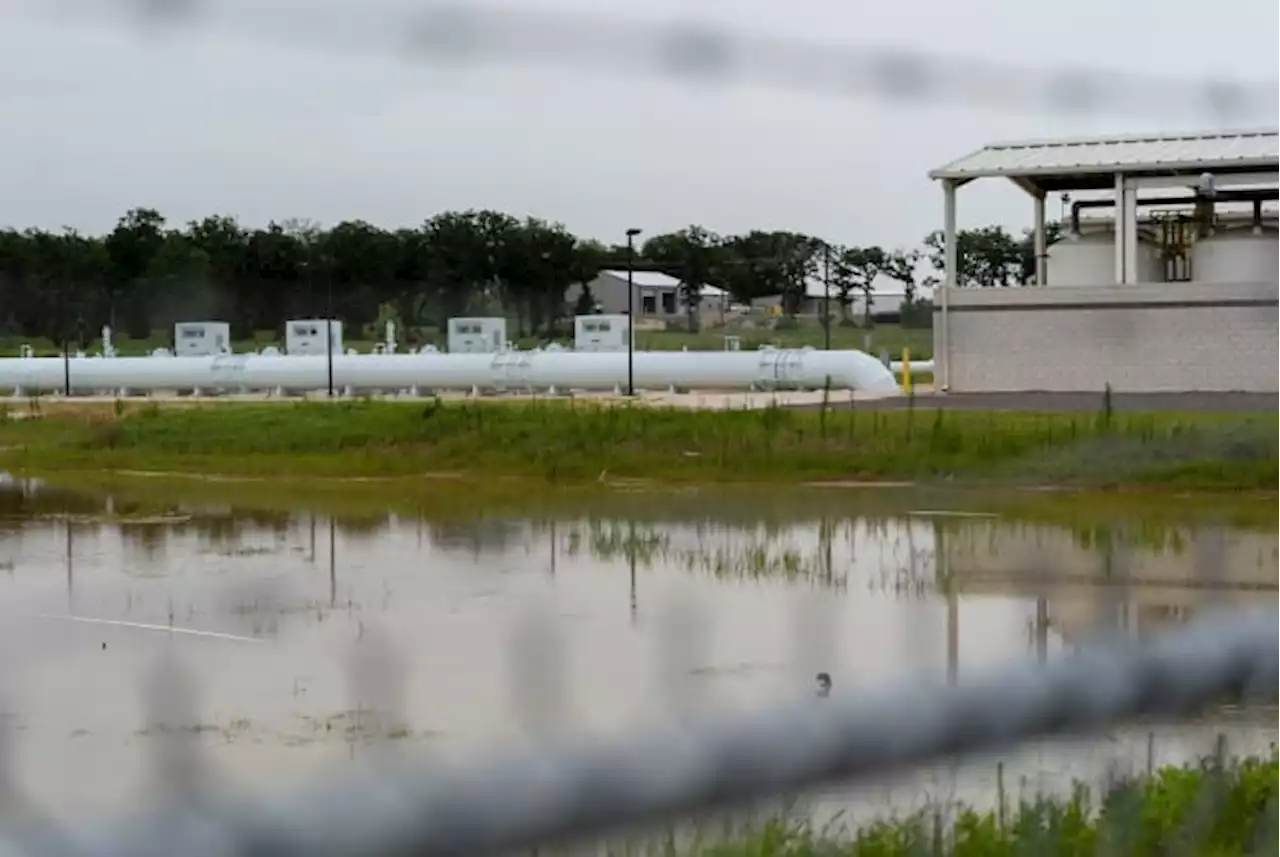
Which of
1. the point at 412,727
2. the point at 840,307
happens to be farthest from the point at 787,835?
the point at 840,307

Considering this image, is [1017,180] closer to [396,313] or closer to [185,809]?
[396,313]

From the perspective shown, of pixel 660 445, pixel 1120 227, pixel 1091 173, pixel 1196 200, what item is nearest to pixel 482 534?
pixel 660 445

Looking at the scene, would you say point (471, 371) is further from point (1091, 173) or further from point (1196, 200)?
point (1196, 200)

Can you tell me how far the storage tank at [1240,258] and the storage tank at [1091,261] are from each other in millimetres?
891

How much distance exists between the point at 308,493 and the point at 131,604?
22.5 feet

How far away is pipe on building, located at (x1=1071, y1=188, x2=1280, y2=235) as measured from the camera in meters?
20.3

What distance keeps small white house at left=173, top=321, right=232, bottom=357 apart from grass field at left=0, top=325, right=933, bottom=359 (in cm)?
24

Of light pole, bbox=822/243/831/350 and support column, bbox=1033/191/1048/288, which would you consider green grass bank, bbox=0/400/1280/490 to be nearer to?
support column, bbox=1033/191/1048/288

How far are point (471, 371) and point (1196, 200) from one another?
10.6 metres

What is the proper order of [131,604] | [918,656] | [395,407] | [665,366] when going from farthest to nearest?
1. [665,366]
2. [395,407]
3. [131,604]
4. [918,656]

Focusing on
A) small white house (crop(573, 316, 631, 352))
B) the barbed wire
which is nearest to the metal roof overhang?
small white house (crop(573, 316, 631, 352))

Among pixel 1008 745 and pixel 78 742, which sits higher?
pixel 1008 745

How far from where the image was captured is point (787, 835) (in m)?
2.67

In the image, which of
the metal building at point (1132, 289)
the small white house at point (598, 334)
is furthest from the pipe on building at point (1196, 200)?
the small white house at point (598, 334)
